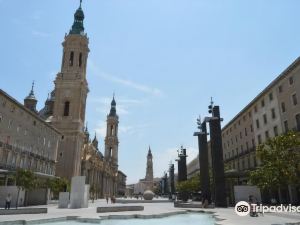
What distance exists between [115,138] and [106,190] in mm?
26549

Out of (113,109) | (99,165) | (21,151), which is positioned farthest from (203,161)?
(113,109)

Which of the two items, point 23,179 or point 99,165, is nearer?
point 23,179

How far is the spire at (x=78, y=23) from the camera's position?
270ft

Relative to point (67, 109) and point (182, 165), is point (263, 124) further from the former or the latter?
point (67, 109)

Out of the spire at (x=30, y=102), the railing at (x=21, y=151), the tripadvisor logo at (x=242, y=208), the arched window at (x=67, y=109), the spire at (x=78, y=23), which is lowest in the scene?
the tripadvisor logo at (x=242, y=208)

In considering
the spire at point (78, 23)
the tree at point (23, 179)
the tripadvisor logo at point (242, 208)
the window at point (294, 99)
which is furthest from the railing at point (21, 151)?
the spire at point (78, 23)

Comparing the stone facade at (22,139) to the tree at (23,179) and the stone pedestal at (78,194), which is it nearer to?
the tree at (23,179)

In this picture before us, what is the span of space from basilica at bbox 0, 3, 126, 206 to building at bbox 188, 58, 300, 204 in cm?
3208

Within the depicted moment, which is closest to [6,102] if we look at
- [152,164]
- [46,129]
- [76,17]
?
[46,129]

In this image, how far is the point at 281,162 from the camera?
63.6 ft

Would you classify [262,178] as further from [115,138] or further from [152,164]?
[152,164]

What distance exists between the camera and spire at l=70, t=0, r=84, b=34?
82.4 m

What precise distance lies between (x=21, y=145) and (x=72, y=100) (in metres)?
32.0

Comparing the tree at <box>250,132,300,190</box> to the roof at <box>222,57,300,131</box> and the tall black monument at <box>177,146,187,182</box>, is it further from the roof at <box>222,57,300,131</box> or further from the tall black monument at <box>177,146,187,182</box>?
the tall black monument at <box>177,146,187,182</box>
